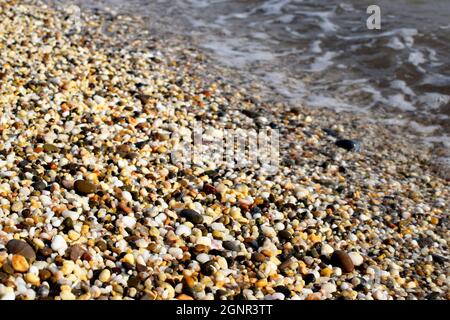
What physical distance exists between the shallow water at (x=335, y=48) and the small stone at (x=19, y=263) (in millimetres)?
5221

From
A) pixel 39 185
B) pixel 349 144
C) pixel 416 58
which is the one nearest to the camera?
pixel 39 185

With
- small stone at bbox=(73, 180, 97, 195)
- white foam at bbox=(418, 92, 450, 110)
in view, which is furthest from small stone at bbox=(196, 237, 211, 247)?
white foam at bbox=(418, 92, 450, 110)

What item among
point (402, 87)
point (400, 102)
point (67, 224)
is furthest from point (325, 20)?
point (67, 224)

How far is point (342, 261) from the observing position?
427cm

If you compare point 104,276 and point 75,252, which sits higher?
point 75,252

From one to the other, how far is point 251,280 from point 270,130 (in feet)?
9.77

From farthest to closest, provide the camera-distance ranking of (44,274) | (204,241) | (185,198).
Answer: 1. (185,198)
2. (204,241)
3. (44,274)

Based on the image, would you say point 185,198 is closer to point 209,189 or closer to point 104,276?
point 209,189

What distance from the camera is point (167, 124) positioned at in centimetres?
598

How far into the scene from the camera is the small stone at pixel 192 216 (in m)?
4.42

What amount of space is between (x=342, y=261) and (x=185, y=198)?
1524mm

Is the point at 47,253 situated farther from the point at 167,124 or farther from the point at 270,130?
the point at 270,130

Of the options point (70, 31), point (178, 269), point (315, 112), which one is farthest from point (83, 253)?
point (70, 31)

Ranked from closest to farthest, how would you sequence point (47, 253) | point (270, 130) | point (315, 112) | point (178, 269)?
point (47, 253)
point (178, 269)
point (270, 130)
point (315, 112)
